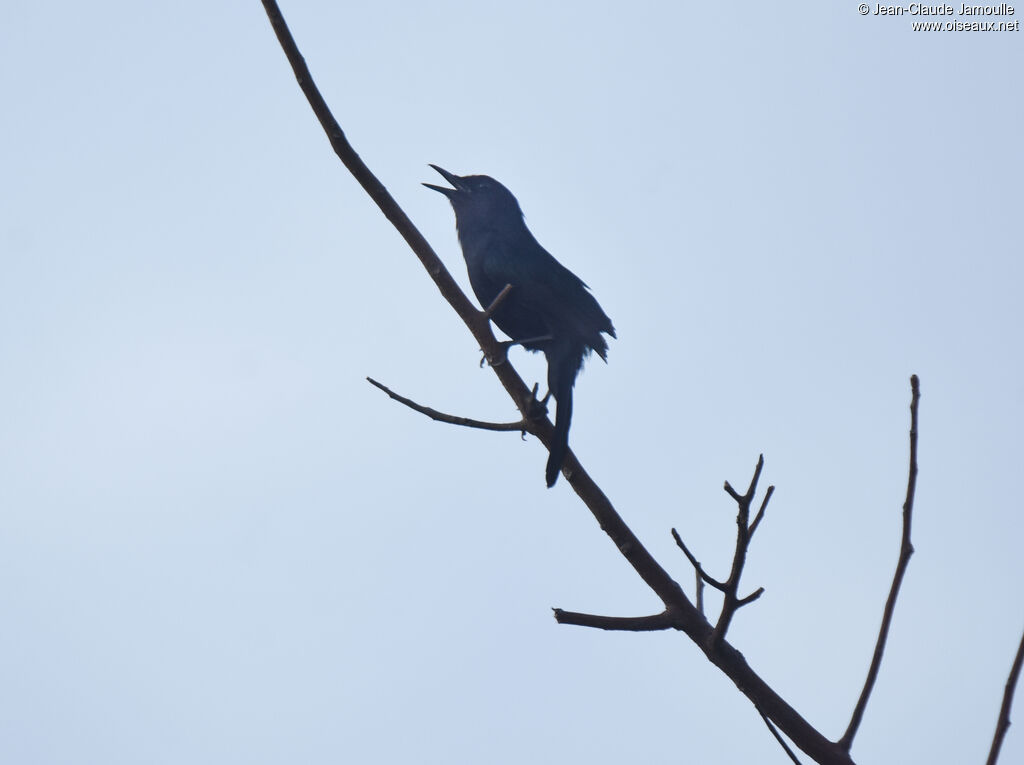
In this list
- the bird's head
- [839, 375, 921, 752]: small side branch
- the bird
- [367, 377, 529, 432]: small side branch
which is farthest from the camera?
the bird's head

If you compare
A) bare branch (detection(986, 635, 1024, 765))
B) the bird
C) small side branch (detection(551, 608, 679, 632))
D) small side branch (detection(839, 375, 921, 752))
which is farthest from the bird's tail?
bare branch (detection(986, 635, 1024, 765))

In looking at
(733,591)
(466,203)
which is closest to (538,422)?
(733,591)

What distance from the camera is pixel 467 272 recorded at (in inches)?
220

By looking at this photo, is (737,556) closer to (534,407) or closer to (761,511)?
(761,511)

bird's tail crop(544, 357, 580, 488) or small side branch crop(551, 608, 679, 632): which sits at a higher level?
bird's tail crop(544, 357, 580, 488)

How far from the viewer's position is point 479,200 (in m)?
5.97

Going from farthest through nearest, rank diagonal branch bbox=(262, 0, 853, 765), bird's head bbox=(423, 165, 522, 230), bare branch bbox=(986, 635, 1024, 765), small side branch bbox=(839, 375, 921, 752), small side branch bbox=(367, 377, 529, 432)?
bird's head bbox=(423, 165, 522, 230)
small side branch bbox=(367, 377, 529, 432)
diagonal branch bbox=(262, 0, 853, 765)
small side branch bbox=(839, 375, 921, 752)
bare branch bbox=(986, 635, 1024, 765)

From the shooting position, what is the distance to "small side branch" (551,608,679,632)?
92.1 inches

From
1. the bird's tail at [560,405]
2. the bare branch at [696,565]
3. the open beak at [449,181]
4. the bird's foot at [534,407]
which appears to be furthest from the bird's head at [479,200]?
the bare branch at [696,565]

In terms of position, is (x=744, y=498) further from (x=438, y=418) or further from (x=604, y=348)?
(x=604, y=348)

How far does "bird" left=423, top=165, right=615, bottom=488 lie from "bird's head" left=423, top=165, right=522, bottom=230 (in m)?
0.01

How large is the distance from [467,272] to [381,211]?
8.83 ft

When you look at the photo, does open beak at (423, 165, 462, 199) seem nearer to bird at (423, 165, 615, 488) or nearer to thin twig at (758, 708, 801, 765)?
bird at (423, 165, 615, 488)

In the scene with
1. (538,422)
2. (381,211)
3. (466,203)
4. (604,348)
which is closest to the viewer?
(381,211)
